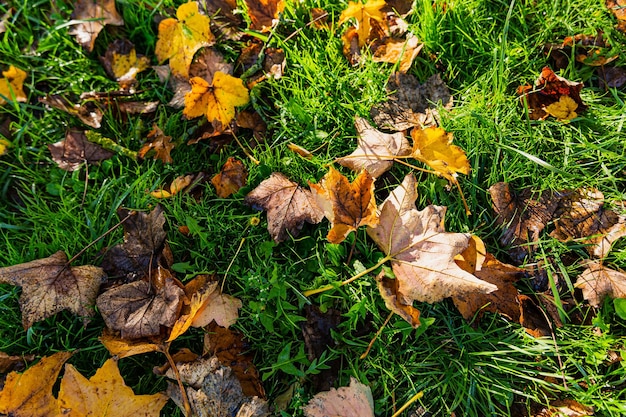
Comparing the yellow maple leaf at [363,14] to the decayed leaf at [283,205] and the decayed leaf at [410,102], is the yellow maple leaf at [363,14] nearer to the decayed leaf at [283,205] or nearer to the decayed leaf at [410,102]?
the decayed leaf at [410,102]

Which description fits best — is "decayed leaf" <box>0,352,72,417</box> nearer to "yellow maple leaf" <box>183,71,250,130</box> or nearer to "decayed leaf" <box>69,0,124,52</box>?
"yellow maple leaf" <box>183,71,250,130</box>

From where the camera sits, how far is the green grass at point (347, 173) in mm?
1958

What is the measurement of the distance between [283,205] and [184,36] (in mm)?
1123

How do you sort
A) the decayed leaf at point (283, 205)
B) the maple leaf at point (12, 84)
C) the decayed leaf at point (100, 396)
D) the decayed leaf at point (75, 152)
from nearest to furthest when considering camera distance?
the decayed leaf at point (100, 396), the decayed leaf at point (283, 205), the decayed leaf at point (75, 152), the maple leaf at point (12, 84)

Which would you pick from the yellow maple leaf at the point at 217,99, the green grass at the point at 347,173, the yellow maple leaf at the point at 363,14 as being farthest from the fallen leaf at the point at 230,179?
the yellow maple leaf at the point at 363,14

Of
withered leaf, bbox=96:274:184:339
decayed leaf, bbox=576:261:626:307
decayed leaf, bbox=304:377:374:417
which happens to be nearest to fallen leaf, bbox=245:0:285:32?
withered leaf, bbox=96:274:184:339

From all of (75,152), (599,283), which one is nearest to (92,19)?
(75,152)

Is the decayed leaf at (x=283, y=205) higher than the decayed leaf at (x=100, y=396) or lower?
higher

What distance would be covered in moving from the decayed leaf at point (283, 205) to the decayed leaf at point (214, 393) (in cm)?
58

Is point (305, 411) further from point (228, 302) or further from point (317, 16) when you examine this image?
point (317, 16)

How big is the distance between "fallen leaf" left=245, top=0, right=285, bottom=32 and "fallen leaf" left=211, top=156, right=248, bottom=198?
768 mm

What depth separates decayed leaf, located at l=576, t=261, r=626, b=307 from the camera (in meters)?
1.99

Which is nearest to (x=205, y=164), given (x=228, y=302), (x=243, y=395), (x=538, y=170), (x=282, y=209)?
(x=282, y=209)

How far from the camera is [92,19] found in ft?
8.73
